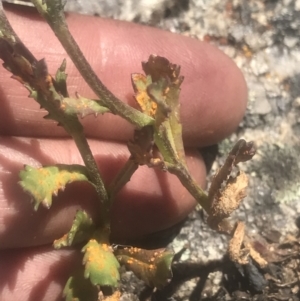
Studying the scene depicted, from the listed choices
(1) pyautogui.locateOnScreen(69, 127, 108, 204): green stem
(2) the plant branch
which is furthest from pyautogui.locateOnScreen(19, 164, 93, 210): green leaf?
(2) the plant branch

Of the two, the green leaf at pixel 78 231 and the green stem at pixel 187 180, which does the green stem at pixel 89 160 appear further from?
the green stem at pixel 187 180

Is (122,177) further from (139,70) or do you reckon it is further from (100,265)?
(139,70)

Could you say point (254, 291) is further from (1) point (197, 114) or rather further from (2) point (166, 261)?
(1) point (197, 114)

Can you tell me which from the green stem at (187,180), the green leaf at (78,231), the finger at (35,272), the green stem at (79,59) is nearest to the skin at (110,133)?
the finger at (35,272)

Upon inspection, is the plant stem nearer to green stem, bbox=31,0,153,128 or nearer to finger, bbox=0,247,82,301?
green stem, bbox=31,0,153,128

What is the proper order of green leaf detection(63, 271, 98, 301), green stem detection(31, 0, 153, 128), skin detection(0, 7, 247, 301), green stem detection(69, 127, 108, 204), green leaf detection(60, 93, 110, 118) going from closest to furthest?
green stem detection(31, 0, 153, 128) → green leaf detection(60, 93, 110, 118) → green stem detection(69, 127, 108, 204) → green leaf detection(63, 271, 98, 301) → skin detection(0, 7, 247, 301)

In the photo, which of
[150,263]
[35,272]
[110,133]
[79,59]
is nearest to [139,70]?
[110,133]
